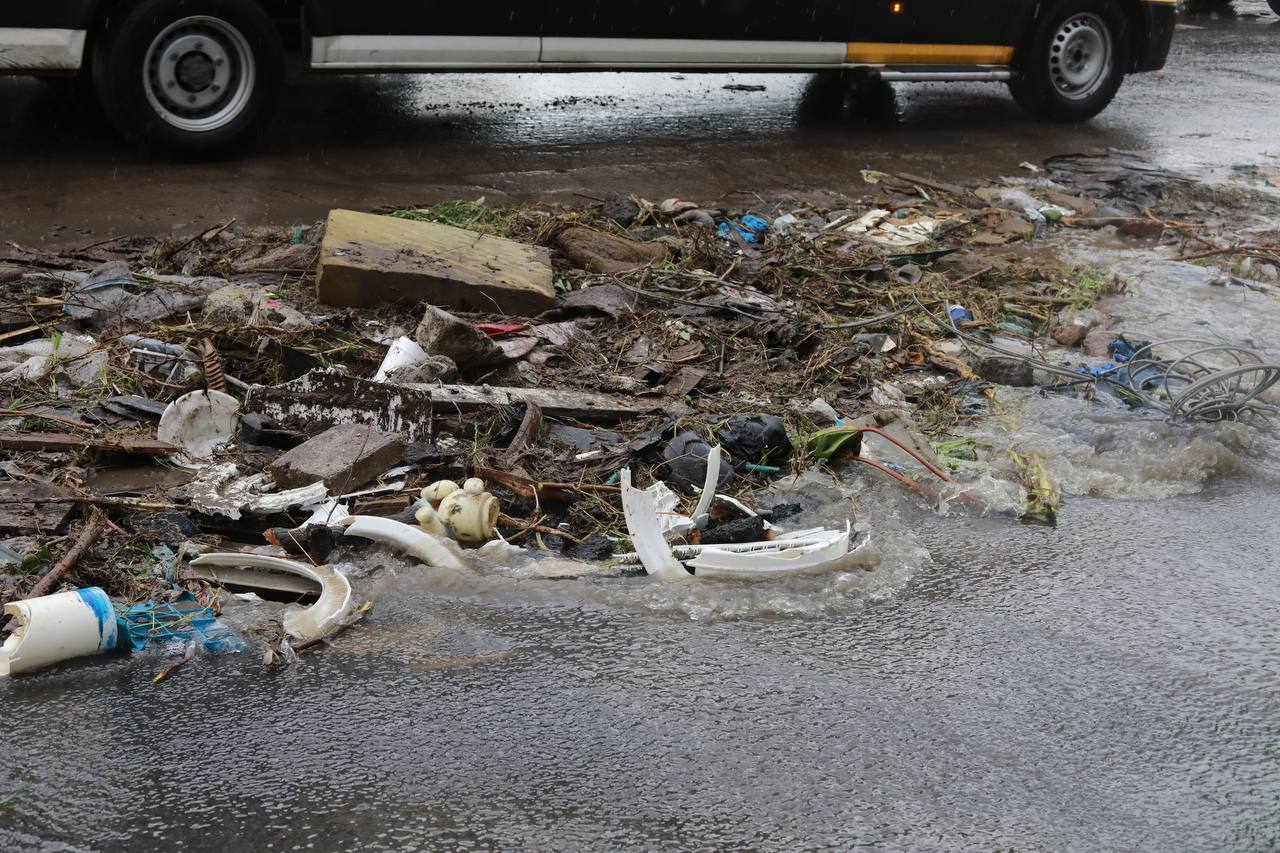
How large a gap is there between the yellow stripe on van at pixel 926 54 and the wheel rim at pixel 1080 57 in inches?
20.8

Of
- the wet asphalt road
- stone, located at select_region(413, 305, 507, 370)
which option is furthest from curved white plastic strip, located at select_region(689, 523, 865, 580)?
the wet asphalt road

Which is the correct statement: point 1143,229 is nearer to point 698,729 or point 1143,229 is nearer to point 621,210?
point 621,210

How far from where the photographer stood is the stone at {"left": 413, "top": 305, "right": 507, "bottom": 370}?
196 inches

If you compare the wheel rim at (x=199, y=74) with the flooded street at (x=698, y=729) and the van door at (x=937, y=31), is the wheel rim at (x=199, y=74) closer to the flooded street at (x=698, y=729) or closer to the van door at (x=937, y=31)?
the van door at (x=937, y=31)

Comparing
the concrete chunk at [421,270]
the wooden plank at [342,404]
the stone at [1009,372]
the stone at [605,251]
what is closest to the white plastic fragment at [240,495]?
the wooden plank at [342,404]

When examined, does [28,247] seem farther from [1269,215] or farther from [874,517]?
[1269,215]

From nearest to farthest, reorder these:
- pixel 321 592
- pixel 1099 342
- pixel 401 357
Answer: pixel 321 592 < pixel 401 357 < pixel 1099 342

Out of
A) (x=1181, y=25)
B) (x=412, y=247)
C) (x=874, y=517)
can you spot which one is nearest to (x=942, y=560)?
(x=874, y=517)

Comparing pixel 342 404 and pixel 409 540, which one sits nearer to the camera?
pixel 409 540

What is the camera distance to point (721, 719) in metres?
3.08

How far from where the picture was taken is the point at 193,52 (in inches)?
281

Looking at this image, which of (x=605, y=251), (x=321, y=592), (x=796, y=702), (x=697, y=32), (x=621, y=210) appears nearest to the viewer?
(x=796, y=702)

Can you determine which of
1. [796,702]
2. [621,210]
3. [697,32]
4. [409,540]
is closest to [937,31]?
[697,32]

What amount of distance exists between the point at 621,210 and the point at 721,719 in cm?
458
